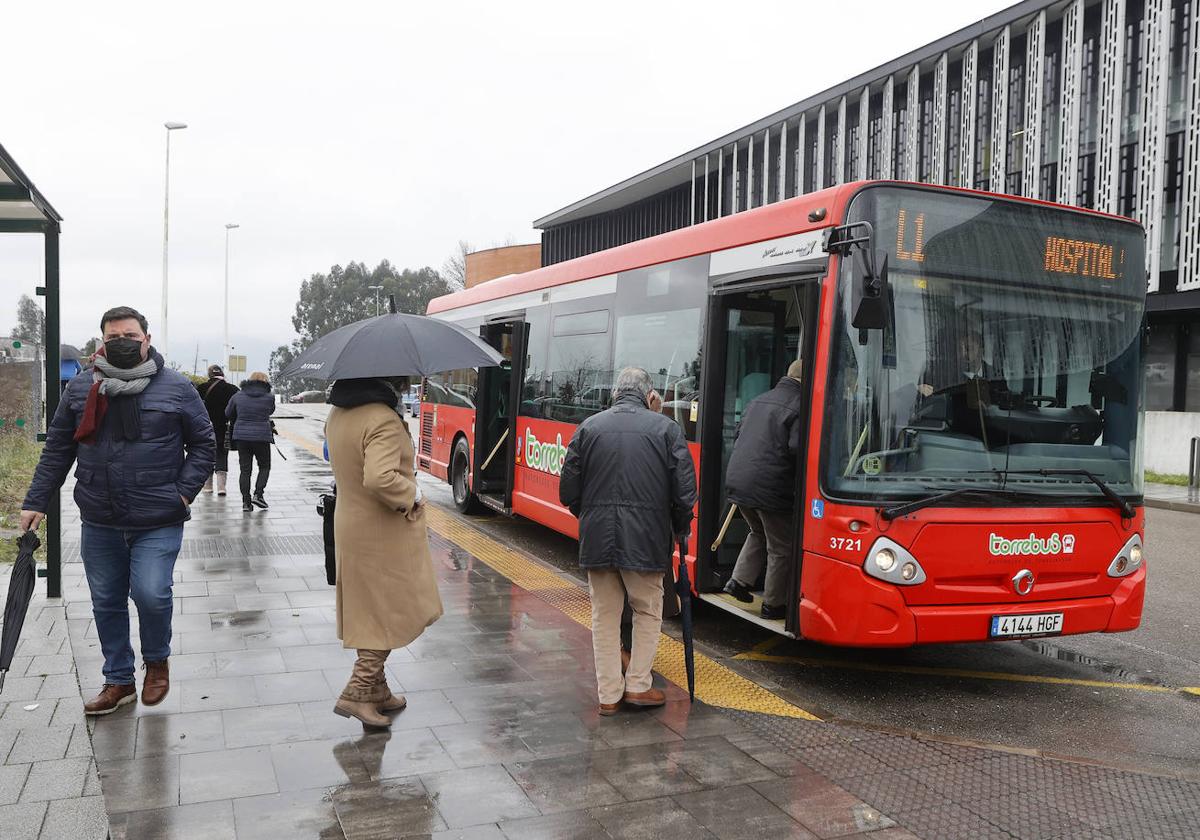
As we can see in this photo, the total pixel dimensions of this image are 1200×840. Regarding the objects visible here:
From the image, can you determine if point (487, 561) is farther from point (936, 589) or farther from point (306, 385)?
point (306, 385)

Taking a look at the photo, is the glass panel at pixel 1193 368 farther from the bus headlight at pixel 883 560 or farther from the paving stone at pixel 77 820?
the paving stone at pixel 77 820

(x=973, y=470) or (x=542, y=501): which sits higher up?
(x=973, y=470)

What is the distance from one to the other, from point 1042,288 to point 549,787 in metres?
3.92

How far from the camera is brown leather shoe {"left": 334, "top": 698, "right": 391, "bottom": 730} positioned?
15.2 feet

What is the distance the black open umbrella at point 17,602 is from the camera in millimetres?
4453

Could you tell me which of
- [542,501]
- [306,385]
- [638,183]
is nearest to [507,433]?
[542,501]

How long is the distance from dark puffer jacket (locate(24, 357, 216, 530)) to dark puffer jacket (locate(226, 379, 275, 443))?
24.5 feet

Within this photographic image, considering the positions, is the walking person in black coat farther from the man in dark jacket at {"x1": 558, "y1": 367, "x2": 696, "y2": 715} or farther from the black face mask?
the man in dark jacket at {"x1": 558, "y1": 367, "x2": 696, "y2": 715}

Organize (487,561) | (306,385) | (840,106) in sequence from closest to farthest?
(487,561)
(840,106)
(306,385)

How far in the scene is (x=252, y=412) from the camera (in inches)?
484

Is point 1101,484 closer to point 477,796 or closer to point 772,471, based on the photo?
point 772,471

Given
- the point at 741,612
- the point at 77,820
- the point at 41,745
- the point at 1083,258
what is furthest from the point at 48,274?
the point at 1083,258

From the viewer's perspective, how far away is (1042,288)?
5.69 meters

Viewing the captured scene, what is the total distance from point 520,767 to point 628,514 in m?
1.32
